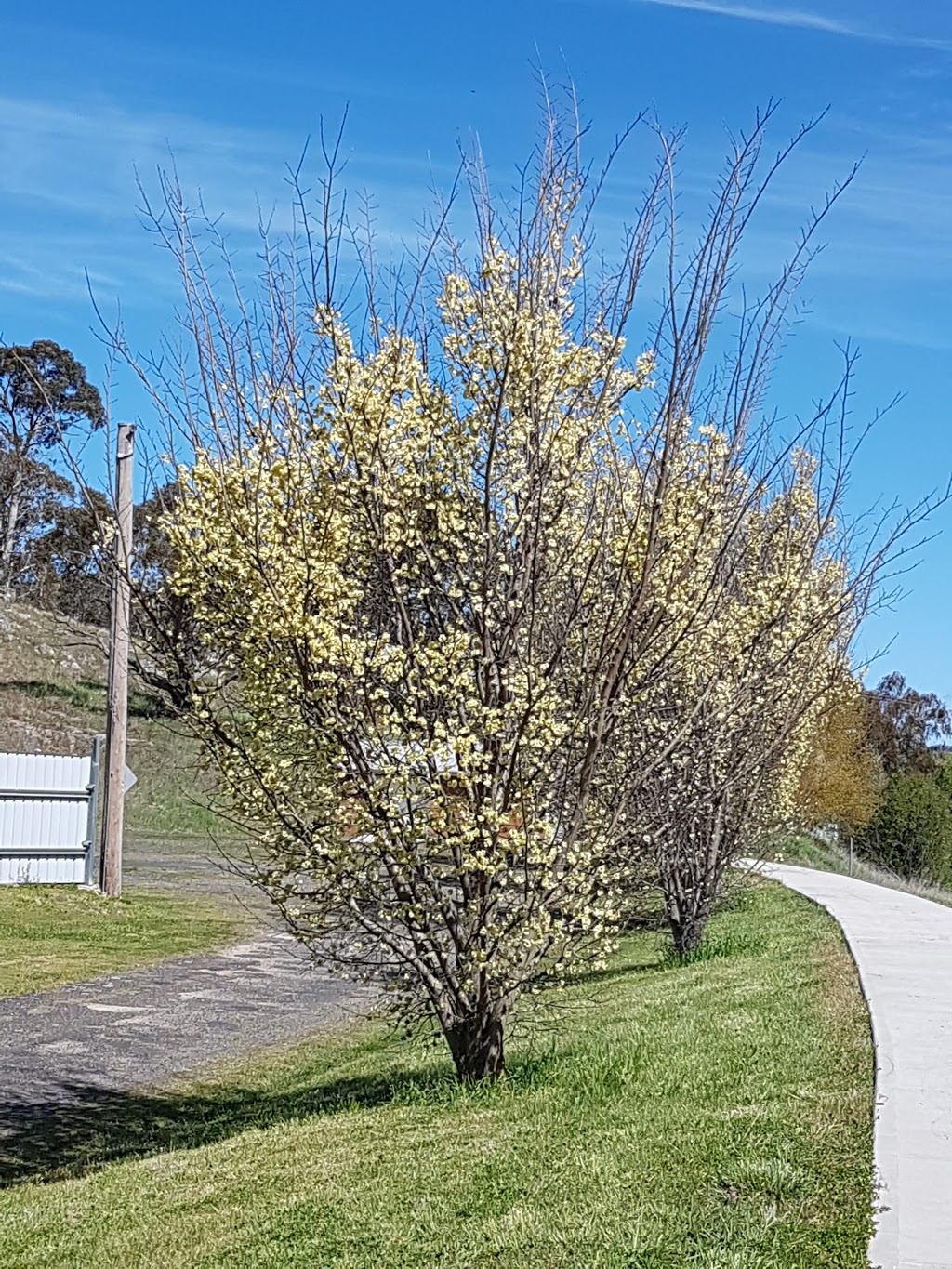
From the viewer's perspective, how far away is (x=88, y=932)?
1600 centimetres

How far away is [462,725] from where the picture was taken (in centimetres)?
656

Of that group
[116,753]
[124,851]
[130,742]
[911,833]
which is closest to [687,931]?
[116,753]

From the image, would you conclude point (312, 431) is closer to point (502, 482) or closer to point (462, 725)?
point (502, 482)

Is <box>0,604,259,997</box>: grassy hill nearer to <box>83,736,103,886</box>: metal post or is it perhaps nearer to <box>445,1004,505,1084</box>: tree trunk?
<box>83,736,103,886</box>: metal post

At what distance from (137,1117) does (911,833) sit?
34.9m

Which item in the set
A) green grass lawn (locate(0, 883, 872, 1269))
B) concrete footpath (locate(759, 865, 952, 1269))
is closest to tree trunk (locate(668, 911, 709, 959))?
concrete footpath (locate(759, 865, 952, 1269))

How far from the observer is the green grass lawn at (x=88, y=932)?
44.7 feet

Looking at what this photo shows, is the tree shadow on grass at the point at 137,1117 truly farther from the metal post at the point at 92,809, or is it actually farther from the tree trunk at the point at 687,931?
the metal post at the point at 92,809

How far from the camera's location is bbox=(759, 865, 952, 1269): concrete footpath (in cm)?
428

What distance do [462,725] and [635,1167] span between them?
221cm

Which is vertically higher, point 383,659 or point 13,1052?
point 383,659

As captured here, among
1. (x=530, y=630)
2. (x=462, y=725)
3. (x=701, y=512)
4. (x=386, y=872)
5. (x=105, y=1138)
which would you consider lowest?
(x=105, y=1138)

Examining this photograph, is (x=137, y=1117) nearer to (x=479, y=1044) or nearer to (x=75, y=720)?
(x=479, y=1044)

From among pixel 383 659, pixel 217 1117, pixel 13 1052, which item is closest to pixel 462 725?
pixel 383 659
